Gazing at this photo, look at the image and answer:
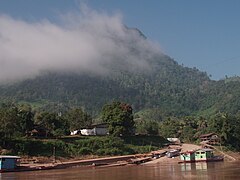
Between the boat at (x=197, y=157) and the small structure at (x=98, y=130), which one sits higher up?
the small structure at (x=98, y=130)

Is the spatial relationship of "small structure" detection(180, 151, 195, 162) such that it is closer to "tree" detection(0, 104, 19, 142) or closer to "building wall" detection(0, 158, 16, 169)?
"building wall" detection(0, 158, 16, 169)

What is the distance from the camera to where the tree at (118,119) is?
4242 inches

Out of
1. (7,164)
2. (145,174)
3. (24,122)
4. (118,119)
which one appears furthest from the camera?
(118,119)

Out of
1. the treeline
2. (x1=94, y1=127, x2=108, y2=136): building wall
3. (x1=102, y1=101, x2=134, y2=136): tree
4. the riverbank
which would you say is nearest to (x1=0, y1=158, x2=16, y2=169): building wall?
the riverbank

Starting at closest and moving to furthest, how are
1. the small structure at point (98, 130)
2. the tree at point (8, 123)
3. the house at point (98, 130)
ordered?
the tree at point (8, 123) → the house at point (98, 130) → the small structure at point (98, 130)

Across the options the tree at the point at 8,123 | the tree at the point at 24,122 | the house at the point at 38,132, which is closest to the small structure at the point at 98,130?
the house at the point at 38,132

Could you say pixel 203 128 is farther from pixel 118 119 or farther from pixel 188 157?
pixel 188 157

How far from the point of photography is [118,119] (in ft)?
356

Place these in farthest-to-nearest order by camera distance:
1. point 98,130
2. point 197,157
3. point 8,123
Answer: point 98,130 → point 197,157 → point 8,123

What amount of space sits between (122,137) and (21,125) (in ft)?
100

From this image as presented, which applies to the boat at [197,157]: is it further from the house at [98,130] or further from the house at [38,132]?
the house at [38,132]

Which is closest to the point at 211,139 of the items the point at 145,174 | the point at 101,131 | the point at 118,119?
the point at 118,119

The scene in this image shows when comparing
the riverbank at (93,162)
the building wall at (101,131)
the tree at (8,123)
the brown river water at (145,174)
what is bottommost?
the riverbank at (93,162)

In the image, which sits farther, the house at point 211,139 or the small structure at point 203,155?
the house at point 211,139
